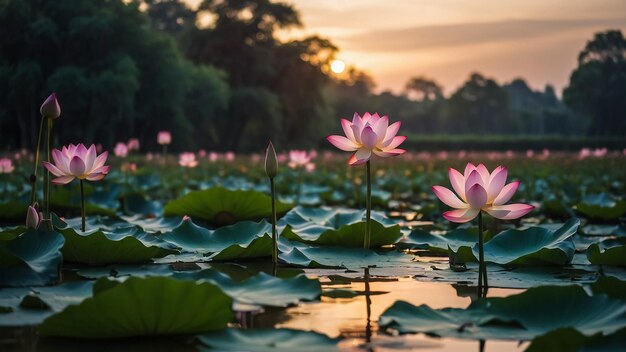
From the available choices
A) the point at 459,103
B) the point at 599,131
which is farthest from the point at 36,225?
the point at 459,103

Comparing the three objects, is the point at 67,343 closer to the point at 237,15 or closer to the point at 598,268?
the point at 598,268

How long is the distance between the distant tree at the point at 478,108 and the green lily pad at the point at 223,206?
6231 centimetres

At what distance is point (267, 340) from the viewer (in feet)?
3.82

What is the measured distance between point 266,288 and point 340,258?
2.23 ft

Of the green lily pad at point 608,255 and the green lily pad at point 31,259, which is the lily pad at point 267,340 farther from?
the green lily pad at point 608,255

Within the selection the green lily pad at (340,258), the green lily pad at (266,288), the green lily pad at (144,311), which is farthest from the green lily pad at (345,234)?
the green lily pad at (144,311)

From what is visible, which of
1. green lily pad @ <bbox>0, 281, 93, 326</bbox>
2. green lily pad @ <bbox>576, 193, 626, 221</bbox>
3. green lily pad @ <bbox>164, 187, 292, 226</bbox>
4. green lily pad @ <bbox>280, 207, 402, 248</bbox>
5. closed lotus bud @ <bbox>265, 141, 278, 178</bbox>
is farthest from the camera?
green lily pad @ <bbox>576, 193, 626, 221</bbox>

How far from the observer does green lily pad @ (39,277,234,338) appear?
116 cm

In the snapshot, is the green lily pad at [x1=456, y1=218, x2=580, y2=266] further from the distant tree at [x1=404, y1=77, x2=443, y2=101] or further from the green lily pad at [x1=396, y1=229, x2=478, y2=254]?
the distant tree at [x1=404, y1=77, x2=443, y2=101]

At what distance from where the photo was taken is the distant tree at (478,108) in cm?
6400

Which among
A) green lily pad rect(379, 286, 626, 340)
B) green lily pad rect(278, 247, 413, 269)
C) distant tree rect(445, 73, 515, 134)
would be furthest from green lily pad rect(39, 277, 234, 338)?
distant tree rect(445, 73, 515, 134)

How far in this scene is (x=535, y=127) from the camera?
6531 centimetres

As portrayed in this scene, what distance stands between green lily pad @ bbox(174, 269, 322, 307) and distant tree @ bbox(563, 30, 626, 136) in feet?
43.1

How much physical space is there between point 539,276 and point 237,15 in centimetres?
3172
